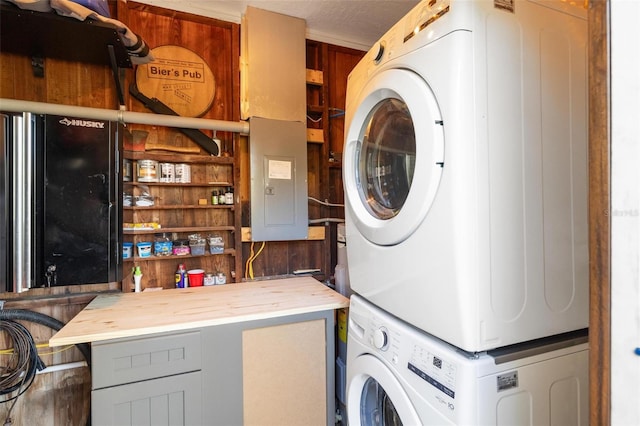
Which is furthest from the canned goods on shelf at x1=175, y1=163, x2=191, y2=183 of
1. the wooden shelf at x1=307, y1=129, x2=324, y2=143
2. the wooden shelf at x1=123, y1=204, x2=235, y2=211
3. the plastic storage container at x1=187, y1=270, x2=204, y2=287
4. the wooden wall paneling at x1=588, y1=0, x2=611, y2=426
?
the wooden wall paneling at x1=588, y1=0, x2=611, y2=426

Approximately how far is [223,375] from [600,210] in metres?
1.36

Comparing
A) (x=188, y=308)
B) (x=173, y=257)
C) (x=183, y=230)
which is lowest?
(x=188, y=308)

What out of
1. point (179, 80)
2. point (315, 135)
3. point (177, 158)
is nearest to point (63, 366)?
point (177, 158)

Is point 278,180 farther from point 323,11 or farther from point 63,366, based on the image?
point 63,366

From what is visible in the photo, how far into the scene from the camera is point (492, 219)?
78 cm

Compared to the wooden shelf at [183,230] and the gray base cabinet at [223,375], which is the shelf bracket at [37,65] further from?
the gray base cabinet at [223,375]

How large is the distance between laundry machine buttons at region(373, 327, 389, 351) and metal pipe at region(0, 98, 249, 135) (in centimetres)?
139

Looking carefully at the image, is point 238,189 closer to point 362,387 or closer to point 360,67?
point 360,67

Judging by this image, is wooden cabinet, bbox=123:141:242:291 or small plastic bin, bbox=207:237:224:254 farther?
small plastic bin, bbox=207:237:224:254

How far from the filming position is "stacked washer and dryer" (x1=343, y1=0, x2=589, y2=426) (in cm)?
76

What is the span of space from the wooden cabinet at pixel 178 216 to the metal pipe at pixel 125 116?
0.59ft

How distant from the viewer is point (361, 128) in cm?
121

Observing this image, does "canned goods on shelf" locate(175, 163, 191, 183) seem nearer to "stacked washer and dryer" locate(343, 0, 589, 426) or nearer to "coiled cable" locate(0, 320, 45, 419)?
"coiled cable" locate(0, 320, 45, 419)
